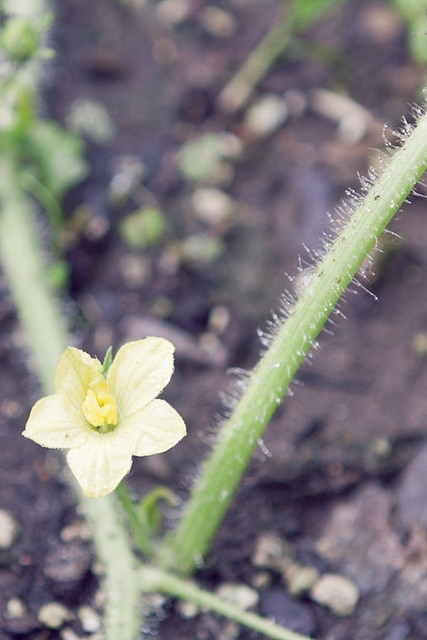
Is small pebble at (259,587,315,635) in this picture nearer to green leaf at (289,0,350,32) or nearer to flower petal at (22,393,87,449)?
flower petal at (22,393,87,449)

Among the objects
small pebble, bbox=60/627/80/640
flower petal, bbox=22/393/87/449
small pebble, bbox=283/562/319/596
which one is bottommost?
small pebble, bbox=60/627/80/640

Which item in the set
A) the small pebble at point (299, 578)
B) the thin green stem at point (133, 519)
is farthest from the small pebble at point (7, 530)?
the small pebble at point (299, 578)

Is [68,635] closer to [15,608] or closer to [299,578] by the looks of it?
[15,608]

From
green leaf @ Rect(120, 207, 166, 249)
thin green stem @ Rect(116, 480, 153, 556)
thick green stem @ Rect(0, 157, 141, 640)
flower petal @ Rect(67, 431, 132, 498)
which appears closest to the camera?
flower petal @ Rect(67, 431, 132, 498)

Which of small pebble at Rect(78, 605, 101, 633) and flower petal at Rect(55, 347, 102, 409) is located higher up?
flower petal at Rect(55, 347, 102, 409)

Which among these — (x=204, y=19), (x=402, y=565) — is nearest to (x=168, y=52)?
(x=204, y=19)

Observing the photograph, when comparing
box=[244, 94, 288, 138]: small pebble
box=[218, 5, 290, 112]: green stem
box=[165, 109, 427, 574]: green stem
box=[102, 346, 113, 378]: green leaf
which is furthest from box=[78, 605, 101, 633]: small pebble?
box=[218, 5, 290, 112]: green stem
